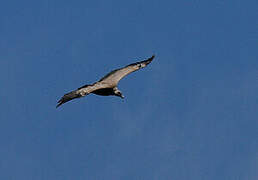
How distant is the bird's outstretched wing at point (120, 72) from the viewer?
73.2 meters

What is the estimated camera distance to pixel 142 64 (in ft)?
251

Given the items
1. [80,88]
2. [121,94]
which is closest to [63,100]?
[80,88]

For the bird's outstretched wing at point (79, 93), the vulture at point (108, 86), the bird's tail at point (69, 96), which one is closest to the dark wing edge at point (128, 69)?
the vulture at point (108, 86)

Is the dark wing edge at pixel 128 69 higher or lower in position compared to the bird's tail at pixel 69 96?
higher

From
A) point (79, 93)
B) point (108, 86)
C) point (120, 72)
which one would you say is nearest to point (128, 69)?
point (120, 72)

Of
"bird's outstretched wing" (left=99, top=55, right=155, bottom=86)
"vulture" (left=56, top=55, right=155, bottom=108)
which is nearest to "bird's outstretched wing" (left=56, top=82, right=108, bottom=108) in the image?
"vulture" (left=56, top=55, right=155, bottom=108)

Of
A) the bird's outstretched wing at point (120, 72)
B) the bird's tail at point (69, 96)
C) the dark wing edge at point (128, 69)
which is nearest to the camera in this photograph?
the bird's tail at point (69, 96)

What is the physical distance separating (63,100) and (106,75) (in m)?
9.50

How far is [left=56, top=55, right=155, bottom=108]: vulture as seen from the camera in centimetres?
6659

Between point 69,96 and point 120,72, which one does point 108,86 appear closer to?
point 120,72

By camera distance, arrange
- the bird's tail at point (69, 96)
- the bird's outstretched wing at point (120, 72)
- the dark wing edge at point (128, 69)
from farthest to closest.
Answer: the dark wing edge at point (128, 69), the bird's outstretched wing at point (120, 72), the bird's tail at point (69, 96)

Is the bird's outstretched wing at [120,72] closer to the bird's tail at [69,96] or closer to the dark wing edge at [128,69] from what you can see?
the dark wing edge at [128,69]

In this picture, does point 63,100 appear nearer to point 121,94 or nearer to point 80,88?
point 80,88

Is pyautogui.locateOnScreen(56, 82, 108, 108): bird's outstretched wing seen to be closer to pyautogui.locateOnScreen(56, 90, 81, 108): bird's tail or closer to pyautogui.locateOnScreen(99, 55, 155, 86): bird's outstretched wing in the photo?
pyautogui.locateOnScreen(56, 90, 81, 108): bird's tail
